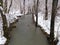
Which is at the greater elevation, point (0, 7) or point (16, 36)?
point (0, 7)

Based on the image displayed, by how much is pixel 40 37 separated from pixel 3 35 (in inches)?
144

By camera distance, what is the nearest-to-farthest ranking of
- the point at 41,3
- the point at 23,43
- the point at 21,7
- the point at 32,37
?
the point at 23,43, the point at 32,37, the point at 41,3, the point at 21,7

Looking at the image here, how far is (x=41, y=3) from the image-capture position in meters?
34.3

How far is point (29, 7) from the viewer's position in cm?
4006

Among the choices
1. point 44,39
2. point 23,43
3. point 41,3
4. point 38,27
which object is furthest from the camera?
point 41,3

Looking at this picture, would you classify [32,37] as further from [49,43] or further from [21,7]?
[21,7]

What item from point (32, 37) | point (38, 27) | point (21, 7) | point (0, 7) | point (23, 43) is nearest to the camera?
point (0, 7)

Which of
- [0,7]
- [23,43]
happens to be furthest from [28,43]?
[0,7]

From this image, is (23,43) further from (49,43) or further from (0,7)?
(0,7)

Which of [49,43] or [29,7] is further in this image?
[29,7]

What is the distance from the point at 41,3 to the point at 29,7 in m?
6.24

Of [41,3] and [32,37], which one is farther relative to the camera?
[41,3]

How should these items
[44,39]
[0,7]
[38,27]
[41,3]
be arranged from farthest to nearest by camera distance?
[41,3] → [38,27] → [44,39] → [0,7]

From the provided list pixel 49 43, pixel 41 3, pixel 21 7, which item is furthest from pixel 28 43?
pixel 21 7
